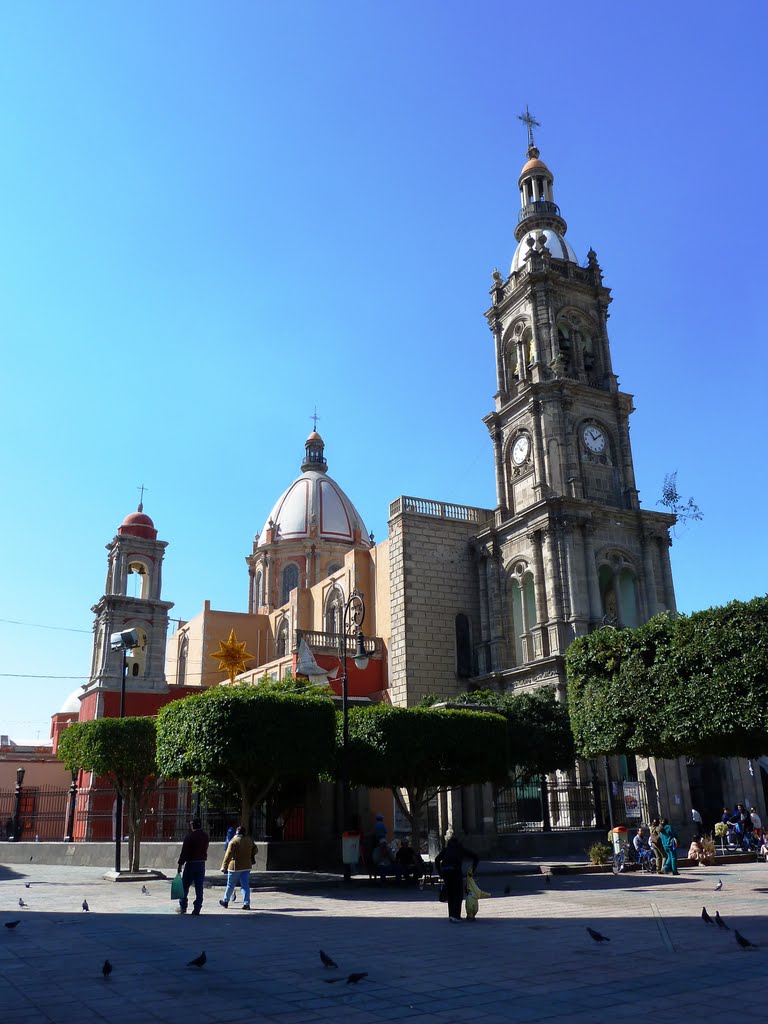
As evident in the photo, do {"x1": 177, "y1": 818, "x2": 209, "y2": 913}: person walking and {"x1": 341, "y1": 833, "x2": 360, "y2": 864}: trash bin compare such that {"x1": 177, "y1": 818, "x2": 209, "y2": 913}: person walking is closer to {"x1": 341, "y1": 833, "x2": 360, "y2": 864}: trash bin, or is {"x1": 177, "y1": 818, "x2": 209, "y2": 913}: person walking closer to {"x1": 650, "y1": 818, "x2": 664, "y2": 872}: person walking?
{"x1": 341, "y1": 833, "x2": 360, "y2": 864}: trash bin

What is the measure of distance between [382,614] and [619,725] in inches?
787

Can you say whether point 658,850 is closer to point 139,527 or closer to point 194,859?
point 194,859

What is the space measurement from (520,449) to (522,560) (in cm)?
524

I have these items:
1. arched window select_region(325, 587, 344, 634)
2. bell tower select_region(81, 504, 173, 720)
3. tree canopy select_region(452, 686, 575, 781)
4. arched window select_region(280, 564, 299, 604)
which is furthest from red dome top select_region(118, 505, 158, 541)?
arched window select_region(280, 564, 299, 604)

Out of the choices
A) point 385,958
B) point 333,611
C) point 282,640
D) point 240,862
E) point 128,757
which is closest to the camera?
point 385,958

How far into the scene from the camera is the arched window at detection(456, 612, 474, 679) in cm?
3575

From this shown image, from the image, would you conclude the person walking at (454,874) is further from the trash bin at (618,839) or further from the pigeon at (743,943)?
the trash bin at (618,839)

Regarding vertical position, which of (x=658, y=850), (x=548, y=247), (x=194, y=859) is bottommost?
(x=658, y=850)

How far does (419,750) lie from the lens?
59.5 feet

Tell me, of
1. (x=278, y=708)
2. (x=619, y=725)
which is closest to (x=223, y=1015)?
(x=278, y=708)

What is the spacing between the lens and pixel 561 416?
117 ft

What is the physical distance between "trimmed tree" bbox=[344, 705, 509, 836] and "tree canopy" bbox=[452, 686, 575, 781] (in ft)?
23.4

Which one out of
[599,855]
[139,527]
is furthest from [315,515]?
[599,855]

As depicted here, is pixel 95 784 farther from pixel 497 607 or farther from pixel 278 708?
pixel 497 607
